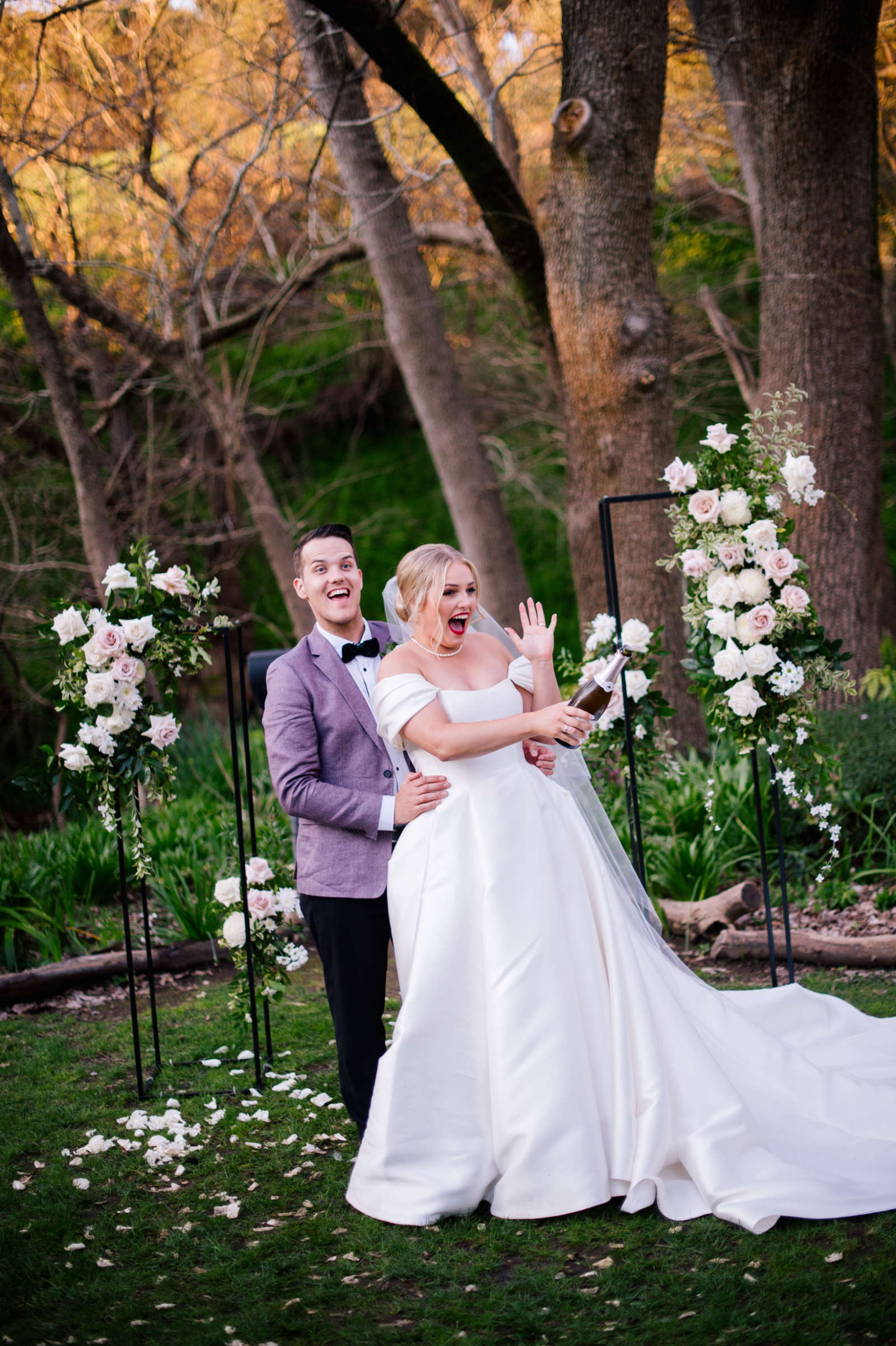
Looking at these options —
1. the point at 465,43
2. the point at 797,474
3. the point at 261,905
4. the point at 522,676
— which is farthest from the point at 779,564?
the point at 465,43

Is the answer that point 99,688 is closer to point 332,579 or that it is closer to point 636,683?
point 332,579

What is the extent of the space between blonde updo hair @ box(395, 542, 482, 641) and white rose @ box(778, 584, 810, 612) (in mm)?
1328

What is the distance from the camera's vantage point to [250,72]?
7.97 meters

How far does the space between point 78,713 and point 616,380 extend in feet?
12.5

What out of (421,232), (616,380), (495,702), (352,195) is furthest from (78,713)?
(421,232)

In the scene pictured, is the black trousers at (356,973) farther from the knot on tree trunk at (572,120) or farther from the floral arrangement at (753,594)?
the knot on tree trunk at (572,120)

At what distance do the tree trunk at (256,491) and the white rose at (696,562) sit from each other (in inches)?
231

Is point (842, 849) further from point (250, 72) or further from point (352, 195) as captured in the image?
point (250, 72)

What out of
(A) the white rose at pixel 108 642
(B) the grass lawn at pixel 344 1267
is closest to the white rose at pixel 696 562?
(A) the white rose at pixel 108 642

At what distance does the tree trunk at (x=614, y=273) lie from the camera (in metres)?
6.26

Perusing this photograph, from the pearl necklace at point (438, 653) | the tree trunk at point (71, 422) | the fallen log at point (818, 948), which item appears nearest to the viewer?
the pearl necklace at point (438, 653)

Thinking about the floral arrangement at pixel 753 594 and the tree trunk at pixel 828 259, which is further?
the tree trunk at pixel 828 259

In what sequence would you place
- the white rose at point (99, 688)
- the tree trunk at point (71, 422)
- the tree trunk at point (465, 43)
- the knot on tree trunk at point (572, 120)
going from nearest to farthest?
the white rose at point (99, 688) < the knot on tree trunk at point (572, 120) < the tree trunk at point (71, 422) < the tree trunk at point (465, 43)

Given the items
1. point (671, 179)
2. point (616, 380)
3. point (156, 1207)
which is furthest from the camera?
point (671, 179)
